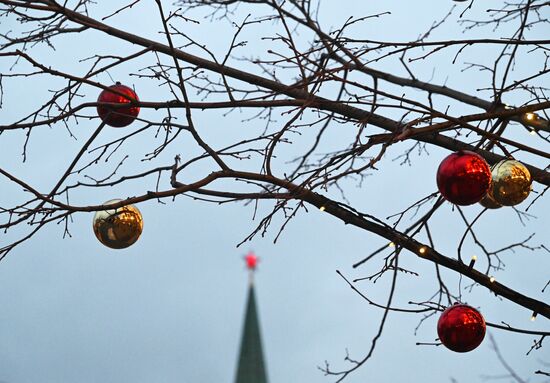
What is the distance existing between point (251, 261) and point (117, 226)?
1059 inches

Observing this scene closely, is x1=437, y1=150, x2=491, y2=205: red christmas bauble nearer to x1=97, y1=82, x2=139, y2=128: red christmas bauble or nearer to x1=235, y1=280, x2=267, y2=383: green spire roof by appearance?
x1=97, y1=82, x2=139, y2=128: red christmas bauble

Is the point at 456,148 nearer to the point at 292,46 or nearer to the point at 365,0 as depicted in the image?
the point at 292,46

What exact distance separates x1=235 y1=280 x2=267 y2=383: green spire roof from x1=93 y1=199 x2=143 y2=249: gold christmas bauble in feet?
88.0

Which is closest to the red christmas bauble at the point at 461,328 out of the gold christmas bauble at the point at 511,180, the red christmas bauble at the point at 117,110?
the gold christmas bauble at the point at 511,180

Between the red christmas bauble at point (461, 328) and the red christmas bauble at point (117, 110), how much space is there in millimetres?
1856

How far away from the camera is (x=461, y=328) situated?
401 cm

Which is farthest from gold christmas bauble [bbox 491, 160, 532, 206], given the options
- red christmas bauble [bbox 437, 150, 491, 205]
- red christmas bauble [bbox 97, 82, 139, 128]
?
red christmas bauble [bbox 97, 82, 139, 128]

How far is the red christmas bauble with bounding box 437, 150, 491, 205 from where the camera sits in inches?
139

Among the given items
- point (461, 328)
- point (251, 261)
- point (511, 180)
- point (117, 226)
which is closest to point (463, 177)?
point (511, 180)

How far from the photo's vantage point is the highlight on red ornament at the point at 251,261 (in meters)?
30.9

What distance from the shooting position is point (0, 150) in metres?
19.0

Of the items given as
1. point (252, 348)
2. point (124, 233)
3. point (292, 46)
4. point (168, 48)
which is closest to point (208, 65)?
point (168, 48)

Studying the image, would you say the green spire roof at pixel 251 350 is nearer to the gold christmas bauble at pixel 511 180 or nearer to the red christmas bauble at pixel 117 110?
the red christmas bauble at pixel 117 110

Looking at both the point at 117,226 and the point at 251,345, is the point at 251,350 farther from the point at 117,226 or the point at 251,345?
the point at 117,226
